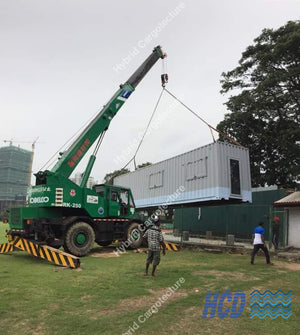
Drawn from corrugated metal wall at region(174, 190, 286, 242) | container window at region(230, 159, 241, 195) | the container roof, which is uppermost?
container window at region(230, 159, 241, 195)

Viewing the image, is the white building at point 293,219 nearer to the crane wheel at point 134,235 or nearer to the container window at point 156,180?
the crane wheel at point 134,235

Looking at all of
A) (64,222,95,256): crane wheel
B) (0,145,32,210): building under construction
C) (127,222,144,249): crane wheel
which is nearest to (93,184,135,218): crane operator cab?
(127,222,144,249): crane wheel

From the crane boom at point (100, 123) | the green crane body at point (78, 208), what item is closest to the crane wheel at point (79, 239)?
the green crane body at point (78, 208)

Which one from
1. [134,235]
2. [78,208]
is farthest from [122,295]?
[134,235]

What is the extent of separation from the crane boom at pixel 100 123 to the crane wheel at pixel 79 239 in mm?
1959

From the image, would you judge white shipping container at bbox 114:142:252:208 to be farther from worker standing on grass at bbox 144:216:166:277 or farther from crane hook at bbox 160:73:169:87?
worker standing on grass at bbox 144:216:166:277

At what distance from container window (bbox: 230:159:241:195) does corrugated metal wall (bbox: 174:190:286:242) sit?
4.45ft

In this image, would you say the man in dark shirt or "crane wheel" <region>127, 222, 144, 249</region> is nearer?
the man in dark shirt

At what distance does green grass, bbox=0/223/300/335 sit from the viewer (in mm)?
4703

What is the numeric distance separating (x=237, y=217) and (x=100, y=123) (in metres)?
9.44

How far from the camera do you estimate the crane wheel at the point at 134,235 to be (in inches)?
539

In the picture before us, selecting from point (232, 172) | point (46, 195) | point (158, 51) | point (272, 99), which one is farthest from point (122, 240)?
point (272, 99)

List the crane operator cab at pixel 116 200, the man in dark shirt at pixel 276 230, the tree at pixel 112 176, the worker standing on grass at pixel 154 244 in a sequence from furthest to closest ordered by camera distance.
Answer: the tree at pixel 112 176 < the crane operator cab at pixel 116 200 < the man in dark shirt at pixel 276 230 < the worker standing on grass at pixel 154 244

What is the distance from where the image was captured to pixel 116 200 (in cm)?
1358
